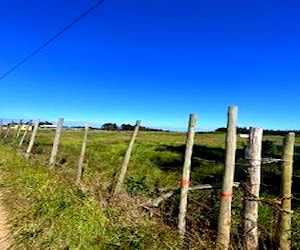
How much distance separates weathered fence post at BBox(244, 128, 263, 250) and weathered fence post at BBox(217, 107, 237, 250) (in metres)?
0.25

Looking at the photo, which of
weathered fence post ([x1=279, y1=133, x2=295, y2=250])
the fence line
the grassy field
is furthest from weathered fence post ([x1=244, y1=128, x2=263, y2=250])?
weathered fence post ([x1=279, y1=133, x2=295, y2=250])

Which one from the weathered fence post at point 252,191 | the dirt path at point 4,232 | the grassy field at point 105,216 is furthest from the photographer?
the dirt path at point 4,232

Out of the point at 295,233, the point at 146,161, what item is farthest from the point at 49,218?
the point at 146,161

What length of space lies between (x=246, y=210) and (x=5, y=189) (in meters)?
6.57

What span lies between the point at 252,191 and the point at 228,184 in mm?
366

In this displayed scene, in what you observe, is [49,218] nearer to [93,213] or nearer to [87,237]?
[93,213]

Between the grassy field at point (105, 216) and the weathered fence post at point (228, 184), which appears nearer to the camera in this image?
the grassy field at point (105, 216)

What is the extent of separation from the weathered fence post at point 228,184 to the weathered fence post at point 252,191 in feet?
0.82

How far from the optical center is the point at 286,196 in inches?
270

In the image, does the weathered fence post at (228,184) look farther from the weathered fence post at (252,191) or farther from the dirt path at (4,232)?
the dirt path at (4,232)

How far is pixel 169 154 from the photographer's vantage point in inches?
901

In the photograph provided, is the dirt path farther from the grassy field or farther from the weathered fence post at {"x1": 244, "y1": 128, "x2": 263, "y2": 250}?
the weathered fence post at {"x1": 244, "y1": 128, "x2": 263, "y2": 250}

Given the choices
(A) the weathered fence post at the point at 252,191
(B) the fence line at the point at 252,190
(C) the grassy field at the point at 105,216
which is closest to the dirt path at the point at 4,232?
(C) the grassy field at the point at 105,216

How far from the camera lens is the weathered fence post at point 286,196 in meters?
6.84
